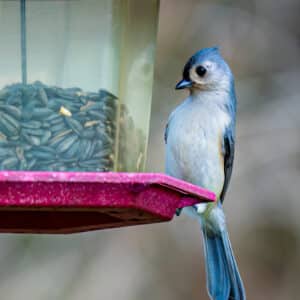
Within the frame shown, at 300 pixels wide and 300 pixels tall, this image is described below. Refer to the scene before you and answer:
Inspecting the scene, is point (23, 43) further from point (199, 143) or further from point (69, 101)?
point (199, 143)

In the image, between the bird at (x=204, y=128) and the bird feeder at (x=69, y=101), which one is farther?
the bird at (x=204, y=128)

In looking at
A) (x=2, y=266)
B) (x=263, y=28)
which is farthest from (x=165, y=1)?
(x=2, y=266)

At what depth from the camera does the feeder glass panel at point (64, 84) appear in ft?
11.8

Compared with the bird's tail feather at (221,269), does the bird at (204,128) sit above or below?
above

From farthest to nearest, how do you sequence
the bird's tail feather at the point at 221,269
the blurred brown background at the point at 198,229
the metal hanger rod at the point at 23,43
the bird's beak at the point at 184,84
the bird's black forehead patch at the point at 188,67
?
the blurred brown background at the point at 198,229
the bird's tail feather at the point at 221,269
the bird's black forehead patch at the point at 188,67
the bird's beak at the point at 184,84
the metal hanger rod at the point at 23,43

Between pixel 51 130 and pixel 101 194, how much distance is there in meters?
0.43

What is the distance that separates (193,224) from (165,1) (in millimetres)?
1519

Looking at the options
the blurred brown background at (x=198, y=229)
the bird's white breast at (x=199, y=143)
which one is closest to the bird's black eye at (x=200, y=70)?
the bird's white breast at (x=199, y=143)

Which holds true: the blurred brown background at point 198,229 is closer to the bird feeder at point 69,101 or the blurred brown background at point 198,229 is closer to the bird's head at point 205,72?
the bird's head at point 205,72

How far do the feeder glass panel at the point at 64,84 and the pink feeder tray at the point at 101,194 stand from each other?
0.24 meters

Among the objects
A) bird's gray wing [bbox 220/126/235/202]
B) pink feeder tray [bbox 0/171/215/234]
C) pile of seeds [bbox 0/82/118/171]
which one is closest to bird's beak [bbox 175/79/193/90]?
bird's gray wing [bbox 220/126/235/202]

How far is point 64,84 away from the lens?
3658mm

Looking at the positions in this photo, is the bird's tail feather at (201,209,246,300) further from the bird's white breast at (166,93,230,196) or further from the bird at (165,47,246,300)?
the bird's white breast at (166,93,230,196)

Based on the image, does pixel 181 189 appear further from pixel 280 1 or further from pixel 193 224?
pixel 280 1
